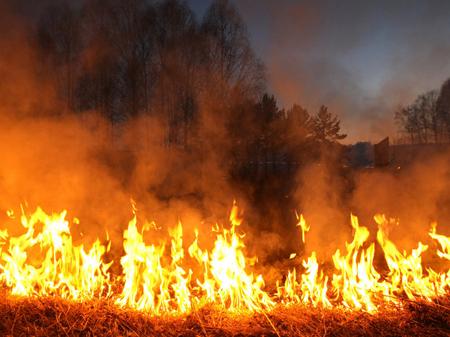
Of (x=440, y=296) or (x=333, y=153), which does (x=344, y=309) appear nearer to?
(x=440, y=296)

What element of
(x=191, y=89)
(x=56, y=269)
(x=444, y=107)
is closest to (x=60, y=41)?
(x=191, y=89)

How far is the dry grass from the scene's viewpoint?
3.14 m

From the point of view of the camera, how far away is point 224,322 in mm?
3316

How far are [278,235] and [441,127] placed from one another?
19.9 meters

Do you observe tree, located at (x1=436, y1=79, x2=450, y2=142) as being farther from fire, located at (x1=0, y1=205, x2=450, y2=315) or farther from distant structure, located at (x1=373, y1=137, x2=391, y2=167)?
fire, located at (x1=0, y1=205, x2=450, y2=315)

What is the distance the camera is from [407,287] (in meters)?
3.84

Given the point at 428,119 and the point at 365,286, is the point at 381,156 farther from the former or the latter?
the point at 428,119

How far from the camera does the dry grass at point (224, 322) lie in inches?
124

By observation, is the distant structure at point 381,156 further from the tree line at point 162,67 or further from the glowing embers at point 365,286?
the glowing embers at point 365,286

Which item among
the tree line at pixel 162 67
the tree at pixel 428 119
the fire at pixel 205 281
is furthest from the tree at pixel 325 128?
the tree at pixel 428 119

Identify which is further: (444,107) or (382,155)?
(444,107)

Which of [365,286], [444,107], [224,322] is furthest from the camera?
[444,107]

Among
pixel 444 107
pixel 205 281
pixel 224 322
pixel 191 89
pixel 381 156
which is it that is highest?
pixel 444 107

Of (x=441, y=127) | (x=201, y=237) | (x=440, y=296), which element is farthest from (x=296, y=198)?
(x=441, y=127)
